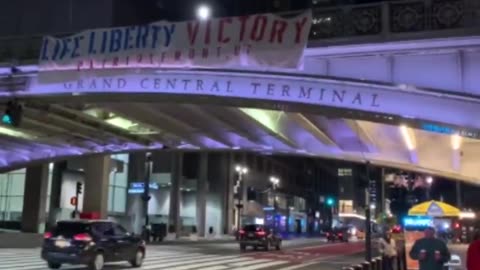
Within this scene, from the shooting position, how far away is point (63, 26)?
25094 millimetres

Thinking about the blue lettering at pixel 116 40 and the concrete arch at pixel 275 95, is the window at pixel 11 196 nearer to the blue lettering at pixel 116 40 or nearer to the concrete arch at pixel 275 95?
the concrete arch at pixel 275 95

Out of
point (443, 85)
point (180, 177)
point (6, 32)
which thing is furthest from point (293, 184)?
point (443, 85)

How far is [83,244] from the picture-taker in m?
20.8

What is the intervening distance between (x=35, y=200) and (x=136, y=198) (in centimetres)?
1837

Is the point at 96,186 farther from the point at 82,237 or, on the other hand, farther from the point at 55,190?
the point at 82,237

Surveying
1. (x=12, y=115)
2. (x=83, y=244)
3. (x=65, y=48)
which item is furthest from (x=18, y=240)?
(x=65, y=48)

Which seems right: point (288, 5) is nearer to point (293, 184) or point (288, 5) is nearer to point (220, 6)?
point (220, 6)

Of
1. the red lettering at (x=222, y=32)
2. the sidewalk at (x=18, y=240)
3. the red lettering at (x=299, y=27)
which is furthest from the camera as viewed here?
the sidewalk at (x=18, y=240)

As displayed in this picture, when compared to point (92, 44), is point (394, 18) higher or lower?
lower

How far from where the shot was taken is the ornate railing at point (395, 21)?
603 inches

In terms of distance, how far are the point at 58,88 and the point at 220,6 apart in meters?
7.70

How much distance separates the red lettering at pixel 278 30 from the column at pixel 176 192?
47061 mm

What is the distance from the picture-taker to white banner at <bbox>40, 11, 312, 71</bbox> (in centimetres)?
1684

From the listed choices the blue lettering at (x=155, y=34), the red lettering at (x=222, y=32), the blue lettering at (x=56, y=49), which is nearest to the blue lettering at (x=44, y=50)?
the blue lettering at (x=56, y=49)
